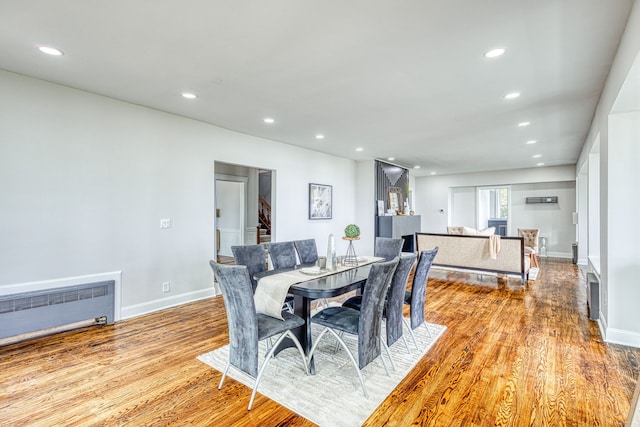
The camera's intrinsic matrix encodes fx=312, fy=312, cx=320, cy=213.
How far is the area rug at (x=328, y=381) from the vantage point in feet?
6.66

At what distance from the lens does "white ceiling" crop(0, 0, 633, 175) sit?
6.65 feet

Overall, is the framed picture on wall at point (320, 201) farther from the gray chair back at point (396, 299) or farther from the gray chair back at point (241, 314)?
the gray chair back at point (241, 314)

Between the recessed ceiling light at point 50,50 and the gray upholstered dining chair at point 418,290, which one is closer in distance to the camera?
the recessed ceiling light at point 50,50

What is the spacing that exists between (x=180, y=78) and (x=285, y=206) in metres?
3.21

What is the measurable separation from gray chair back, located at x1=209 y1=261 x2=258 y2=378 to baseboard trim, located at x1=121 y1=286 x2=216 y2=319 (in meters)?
2.31

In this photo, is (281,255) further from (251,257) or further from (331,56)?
(331,56)

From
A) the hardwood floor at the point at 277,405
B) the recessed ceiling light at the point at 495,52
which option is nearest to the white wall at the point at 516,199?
the hardwood floor at the point at 277,405

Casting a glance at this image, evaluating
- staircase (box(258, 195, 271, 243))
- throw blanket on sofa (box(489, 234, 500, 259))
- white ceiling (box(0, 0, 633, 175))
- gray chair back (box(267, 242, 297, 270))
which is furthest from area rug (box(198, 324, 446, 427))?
staircase (box(258, 195, 271, 243))

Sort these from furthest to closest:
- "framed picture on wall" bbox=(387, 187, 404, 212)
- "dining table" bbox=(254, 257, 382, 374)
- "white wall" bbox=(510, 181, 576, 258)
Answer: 1. "white wall" bbox=(510, 181, 576, 258)
2. "framed picture on wall" bbox=(387, 187, 404, 212)
3. "dining table" bbox=(254, 257, 382, 374)

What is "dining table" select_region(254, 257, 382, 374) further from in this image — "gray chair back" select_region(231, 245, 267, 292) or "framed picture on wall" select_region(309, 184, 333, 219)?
"framed picture on wall" select_region(309, 184, 333, 219)

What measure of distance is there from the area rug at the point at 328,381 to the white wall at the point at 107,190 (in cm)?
183

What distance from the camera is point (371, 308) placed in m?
2.25

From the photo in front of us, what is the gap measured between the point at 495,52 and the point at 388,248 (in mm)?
2511

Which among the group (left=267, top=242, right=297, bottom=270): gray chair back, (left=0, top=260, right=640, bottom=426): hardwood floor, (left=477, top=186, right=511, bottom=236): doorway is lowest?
(left=0, top=260, right=640, bottom=426): hardwood floor
